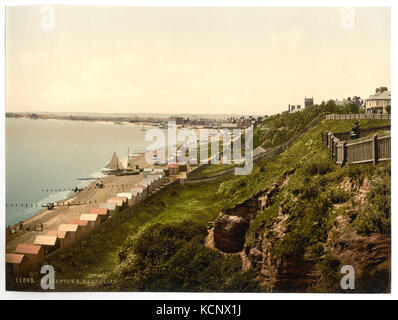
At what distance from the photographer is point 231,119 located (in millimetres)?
5695

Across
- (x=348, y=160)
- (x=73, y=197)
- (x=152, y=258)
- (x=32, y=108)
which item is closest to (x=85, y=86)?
(x=32, y=108)

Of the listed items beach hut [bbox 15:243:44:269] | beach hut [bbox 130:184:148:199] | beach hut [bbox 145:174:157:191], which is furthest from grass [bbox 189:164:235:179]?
beach hut [bbox 15:243:44:269]

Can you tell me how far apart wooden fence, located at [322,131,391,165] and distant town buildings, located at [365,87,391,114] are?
341 mm

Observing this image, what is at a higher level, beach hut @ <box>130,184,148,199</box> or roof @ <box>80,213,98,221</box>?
beach hut @ <box>130,184,148,199</box>

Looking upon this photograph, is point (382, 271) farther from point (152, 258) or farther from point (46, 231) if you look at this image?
point (46, 231)

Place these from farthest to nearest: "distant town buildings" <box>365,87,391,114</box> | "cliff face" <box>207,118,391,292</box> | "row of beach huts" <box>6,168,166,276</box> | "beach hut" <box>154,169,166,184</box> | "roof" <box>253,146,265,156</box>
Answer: "beach hut" <box>154,169,166,184</box>
"roof" <box>253,146,265,156</box>
"row of beach huts" <box>6,168,166,276</box>
"distant town buildings" <box>365,87,391,114</box>
"cliff face" <box>207,118,391,292</box>

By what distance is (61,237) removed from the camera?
5.52 m

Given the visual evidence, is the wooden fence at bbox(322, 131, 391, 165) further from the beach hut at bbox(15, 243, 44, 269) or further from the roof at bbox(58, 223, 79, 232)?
the beach hut at bbox(15, 243, 44, 269)

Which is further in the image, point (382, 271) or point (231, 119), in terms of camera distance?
point (231, 119)

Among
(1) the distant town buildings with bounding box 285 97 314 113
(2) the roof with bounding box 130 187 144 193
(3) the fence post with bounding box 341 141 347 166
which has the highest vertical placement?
(1) the distant town buildings with bounding box 285 97 314 113

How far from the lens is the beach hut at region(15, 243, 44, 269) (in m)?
5.51

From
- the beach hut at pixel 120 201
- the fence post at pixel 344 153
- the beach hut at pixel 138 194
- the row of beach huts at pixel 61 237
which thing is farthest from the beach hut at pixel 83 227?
the fence post at pixel 344 153

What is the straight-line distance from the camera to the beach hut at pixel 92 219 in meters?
5.58

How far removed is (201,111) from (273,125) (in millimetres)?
937
